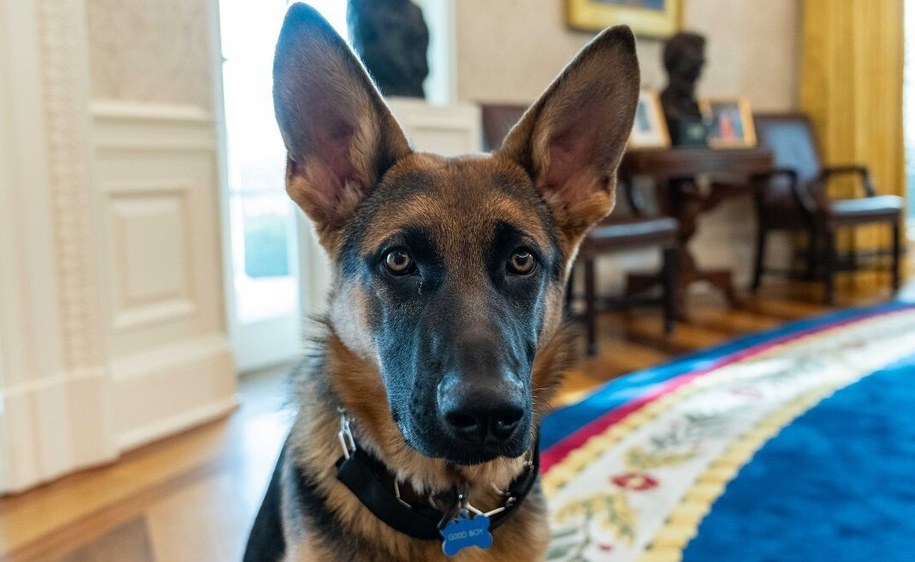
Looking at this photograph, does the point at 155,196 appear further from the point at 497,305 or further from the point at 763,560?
the point at 763,560

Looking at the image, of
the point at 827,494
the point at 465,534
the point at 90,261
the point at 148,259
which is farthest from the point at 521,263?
the point at 148,259

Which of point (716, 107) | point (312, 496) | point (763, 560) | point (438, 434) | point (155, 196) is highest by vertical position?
point (716, 107)

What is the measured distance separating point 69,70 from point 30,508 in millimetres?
1339

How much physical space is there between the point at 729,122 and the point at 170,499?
14.9 feet

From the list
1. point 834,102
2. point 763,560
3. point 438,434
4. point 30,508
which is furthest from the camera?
point 834,102

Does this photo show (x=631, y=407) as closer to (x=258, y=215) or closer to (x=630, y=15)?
(x=258, y=215)

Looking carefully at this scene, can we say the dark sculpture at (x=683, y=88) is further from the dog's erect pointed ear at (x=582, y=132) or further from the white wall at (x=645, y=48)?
the dog's erect pointed ear at (x=582, y=132)

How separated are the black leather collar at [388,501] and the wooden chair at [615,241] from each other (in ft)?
7.52

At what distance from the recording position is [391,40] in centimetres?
317

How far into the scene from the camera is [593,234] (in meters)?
3.47

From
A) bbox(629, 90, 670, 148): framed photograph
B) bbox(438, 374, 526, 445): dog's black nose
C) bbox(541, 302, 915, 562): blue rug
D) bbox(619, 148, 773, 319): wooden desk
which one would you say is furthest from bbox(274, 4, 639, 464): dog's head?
bbox(629, 90, 670, 148): framed photograph

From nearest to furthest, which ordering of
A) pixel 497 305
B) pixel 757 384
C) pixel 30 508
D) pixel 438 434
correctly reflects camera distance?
1. pixel 438 434
2. pixel 497 305
3. pixel 30 508
4. pixel 757 384

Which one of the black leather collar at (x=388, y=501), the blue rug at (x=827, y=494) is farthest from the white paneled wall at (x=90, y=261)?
the blue rug at (x=827, y=494)

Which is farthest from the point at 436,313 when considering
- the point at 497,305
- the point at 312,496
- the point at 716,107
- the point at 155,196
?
the point at 716,107
